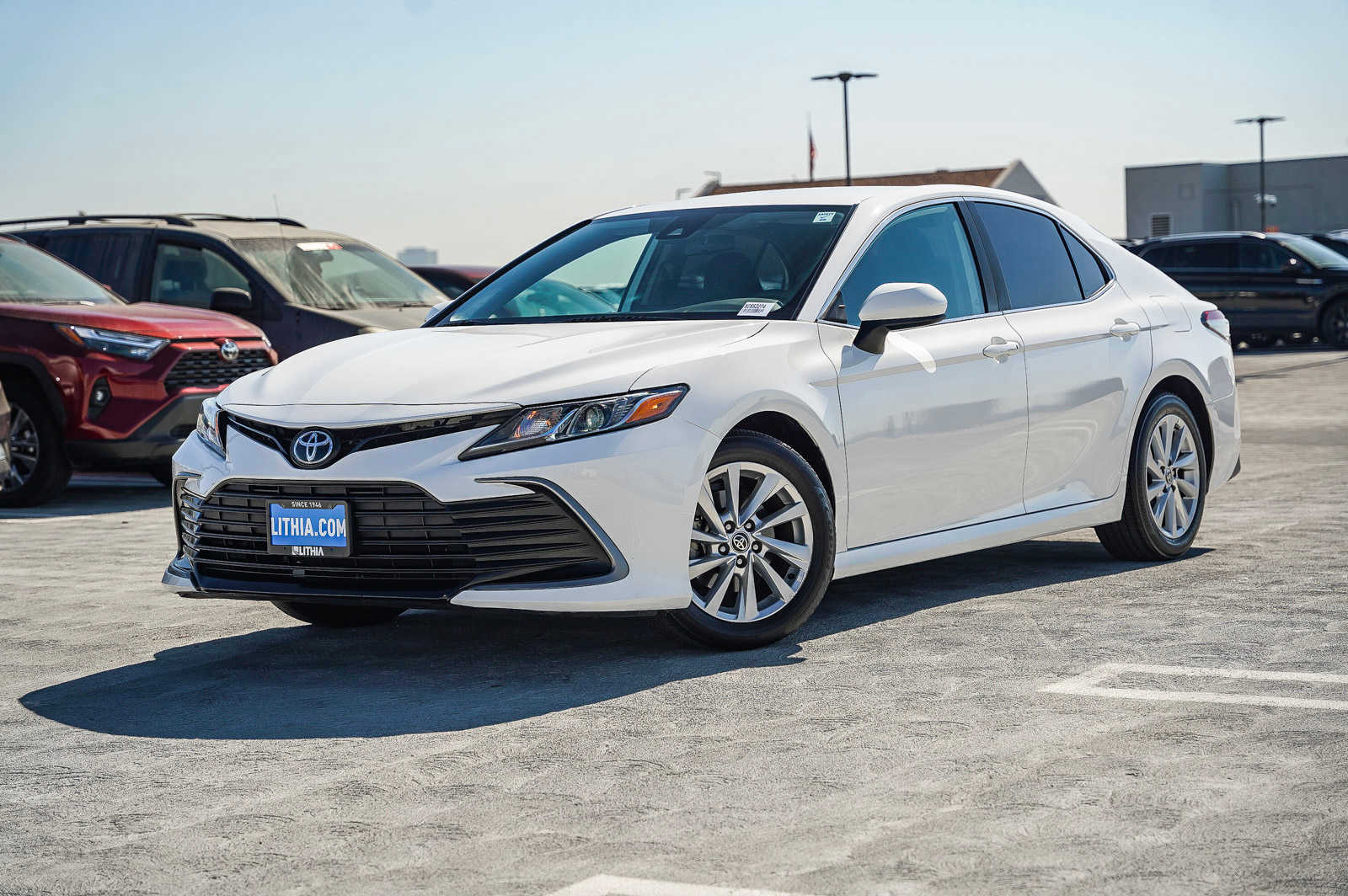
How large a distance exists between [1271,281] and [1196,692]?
2538 centimetres

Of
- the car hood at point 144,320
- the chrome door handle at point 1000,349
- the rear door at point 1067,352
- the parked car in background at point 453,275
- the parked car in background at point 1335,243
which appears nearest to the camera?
the chrome door handle at point 1000,349

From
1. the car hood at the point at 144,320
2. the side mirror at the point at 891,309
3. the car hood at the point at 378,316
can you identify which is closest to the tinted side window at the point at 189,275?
the car hood at the point at 378,316

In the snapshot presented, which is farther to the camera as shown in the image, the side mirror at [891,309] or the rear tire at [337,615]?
the rear tire at [337,615]

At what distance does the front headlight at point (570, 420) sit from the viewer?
5566 millimetres

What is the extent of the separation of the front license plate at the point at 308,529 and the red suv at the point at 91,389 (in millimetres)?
6097

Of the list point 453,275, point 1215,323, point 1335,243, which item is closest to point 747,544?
point 1215,323

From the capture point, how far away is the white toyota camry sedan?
5.62 meters

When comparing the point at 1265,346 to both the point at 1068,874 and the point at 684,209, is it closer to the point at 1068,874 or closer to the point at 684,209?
the point at 684,209

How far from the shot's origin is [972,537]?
275 inches

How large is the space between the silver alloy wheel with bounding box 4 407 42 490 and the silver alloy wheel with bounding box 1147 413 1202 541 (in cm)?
717

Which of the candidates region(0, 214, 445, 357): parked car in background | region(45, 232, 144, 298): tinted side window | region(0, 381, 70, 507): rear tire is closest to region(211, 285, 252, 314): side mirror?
region(0, 214, 445, 357): parked car in background

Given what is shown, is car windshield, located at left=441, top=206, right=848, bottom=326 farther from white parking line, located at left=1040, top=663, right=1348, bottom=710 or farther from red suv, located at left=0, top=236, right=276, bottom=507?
red suv, located at left=0, top=236, right=276, bottom=507

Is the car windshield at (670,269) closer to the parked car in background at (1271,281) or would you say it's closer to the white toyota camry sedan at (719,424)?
the white toyota camry sedan at (719,424)

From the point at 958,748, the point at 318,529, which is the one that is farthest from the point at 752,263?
the point at 958,748
